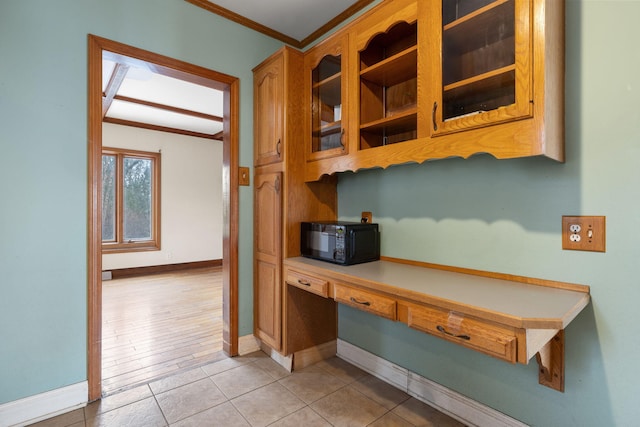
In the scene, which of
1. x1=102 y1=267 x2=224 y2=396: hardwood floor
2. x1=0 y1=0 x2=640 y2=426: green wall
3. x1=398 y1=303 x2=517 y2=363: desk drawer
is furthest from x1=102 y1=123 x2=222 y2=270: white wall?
x1=398 y1=303 x2=517 y2=363: desk drawer

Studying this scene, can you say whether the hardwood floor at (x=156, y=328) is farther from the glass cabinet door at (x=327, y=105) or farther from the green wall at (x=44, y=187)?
the glass cabinet door at (x=327, y=105)

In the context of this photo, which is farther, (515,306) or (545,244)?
(545,244)

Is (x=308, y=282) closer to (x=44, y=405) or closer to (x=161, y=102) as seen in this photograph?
(x=44, y=405)

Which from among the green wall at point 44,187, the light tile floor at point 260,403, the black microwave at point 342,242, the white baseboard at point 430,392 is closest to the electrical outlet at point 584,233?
the white baseboard at point 430,392

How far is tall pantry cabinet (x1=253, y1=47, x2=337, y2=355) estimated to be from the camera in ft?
7.10

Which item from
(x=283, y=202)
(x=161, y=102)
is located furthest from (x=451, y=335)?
(x=161, y=102)

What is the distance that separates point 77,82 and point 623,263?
9.33 feet

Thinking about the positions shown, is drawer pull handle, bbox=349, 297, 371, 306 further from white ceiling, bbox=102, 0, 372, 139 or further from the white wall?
the white wall

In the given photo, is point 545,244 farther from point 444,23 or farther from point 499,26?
point 444,23

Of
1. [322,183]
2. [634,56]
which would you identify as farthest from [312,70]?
[634,56]

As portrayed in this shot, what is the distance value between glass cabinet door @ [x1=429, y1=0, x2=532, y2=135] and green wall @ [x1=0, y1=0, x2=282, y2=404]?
1.98 m

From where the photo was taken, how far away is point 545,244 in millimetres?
1366

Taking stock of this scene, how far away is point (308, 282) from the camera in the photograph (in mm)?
1918

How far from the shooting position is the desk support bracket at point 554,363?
130 cm
